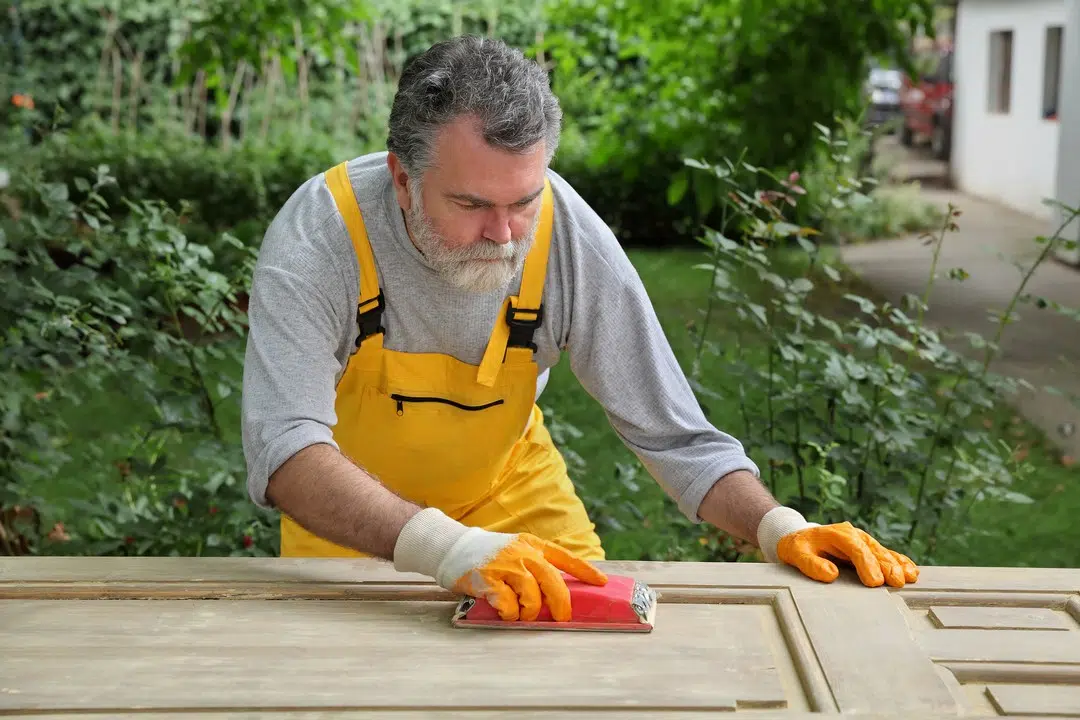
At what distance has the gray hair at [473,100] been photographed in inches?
82.7

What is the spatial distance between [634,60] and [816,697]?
10690mm

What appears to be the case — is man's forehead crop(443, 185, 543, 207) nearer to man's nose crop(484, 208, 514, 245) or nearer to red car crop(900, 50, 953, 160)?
man's nose crop(484, 208, 514, 245)

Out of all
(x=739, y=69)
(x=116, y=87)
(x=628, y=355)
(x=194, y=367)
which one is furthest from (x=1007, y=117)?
(x=628, y=355)

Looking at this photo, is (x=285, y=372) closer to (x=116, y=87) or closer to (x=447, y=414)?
(x=447, y=414)

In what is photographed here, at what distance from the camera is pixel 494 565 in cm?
181

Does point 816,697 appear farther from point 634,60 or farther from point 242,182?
point 634,60

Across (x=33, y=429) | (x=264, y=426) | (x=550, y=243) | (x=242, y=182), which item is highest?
(x=550, y=243)

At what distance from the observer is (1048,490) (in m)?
5.01

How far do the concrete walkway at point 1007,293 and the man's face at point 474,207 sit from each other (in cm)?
274

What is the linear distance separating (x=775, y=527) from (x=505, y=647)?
0.59 m

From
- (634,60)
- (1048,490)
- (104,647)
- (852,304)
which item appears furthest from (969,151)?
(104,647)

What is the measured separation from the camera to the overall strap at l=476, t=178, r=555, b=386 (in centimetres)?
234

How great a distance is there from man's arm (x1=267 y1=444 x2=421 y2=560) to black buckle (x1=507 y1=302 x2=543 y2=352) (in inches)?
16.8

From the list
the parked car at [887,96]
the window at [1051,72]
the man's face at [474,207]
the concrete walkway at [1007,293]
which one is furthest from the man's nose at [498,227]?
the parked car at [887,96]
